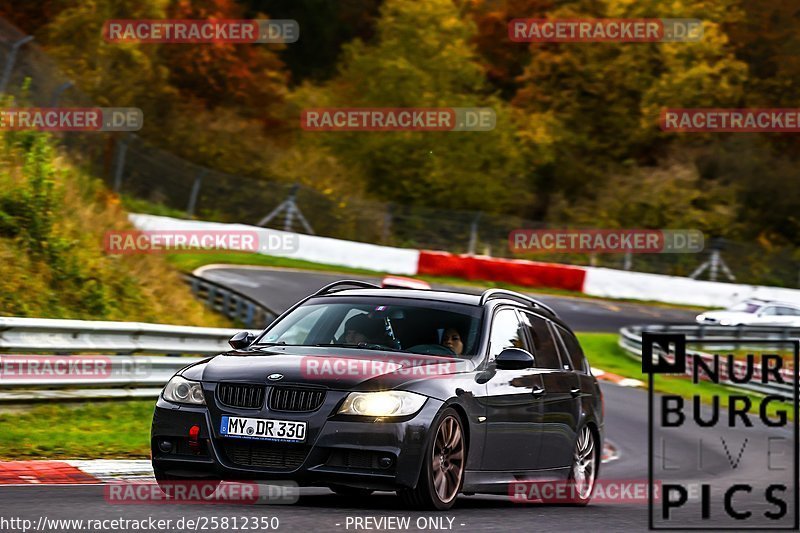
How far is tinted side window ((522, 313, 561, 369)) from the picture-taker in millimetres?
10188

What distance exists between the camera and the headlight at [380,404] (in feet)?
25.6

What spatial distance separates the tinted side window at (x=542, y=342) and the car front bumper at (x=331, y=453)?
245 centimetres

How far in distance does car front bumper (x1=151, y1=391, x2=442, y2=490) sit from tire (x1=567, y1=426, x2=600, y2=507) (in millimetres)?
2847

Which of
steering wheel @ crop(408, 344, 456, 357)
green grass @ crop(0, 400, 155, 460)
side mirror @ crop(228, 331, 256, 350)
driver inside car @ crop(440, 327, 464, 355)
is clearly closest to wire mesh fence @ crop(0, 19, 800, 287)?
green grass @ crop(0, 400, 155, 460)

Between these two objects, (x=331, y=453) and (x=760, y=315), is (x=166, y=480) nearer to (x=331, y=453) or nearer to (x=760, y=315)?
(x=331, y=453)

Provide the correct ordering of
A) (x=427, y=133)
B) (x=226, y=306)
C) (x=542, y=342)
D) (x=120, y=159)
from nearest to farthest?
(x=542, y=342) → (x=226, y=306) → (x=120, y=159) → (x=427, y=133)

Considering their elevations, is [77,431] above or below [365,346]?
below

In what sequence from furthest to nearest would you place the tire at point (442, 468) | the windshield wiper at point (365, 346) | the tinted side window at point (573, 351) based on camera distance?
the tinted side window at point (573, 351)
the windshield wiper at point (365, 346)
the tire at point (442, 468)

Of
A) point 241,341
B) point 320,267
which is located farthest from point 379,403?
point 320,267

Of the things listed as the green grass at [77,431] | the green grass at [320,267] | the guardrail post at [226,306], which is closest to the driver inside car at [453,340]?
the green grass at [77,431]

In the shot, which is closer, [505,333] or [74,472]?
[74,472]

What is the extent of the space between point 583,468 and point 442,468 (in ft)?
9.04

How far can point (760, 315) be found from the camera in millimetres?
36031

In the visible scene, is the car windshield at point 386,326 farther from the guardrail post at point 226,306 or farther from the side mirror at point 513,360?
the guardrail post at point 226,306
